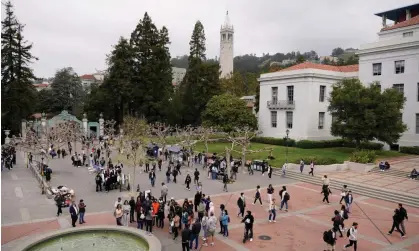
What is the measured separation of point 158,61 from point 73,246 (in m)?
47.2

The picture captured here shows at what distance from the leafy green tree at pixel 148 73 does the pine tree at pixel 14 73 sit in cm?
1500

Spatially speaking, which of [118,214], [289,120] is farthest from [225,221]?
[289,120]

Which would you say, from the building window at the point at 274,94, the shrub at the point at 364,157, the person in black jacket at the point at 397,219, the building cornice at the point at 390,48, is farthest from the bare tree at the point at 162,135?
the building cornice at the point at 390,48

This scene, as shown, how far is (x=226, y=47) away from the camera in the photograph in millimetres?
101125

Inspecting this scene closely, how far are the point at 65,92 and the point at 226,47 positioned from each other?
152 feet

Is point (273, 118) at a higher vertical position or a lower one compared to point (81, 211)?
higher

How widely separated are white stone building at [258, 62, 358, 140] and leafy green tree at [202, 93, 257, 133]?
3.61 meters

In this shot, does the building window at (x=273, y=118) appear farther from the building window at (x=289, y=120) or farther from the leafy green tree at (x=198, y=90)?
the leafy green tree at (x=198, y=90)

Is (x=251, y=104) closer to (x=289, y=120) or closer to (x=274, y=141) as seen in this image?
(x=289, y=120)

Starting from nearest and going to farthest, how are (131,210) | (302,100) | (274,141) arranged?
(131,210)
(302,100)
(274,141)

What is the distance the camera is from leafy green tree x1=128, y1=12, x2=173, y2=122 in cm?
5553

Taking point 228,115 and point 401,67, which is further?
point 228,115

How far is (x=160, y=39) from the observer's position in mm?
58438

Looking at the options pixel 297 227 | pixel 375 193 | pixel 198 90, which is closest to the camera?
pixel 297 227
